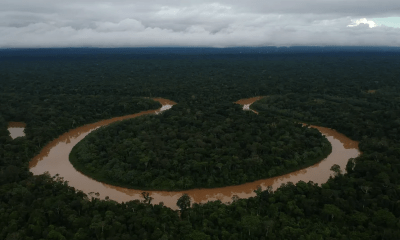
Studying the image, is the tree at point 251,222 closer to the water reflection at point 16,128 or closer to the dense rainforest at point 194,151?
the dense rainforest at point 194,151

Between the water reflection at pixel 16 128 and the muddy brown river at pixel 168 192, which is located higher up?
the water reflection at pixel 16 128

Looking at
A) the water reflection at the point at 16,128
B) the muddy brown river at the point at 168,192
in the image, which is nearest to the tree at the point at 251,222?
the muddy brown river at the point at 168,192

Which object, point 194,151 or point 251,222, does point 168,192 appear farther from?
point 251,222

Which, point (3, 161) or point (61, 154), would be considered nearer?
point (3, 161)

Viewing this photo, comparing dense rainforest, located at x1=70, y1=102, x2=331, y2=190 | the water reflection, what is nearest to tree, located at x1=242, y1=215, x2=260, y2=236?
dense rainforest, located at x1=70, y1=102, x2=331, y2=190

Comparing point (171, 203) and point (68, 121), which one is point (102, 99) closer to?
point (68, 121)

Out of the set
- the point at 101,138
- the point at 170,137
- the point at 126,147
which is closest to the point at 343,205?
the point at 170,137
